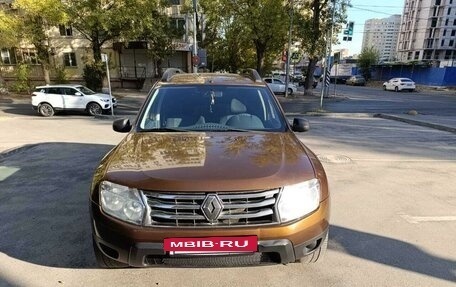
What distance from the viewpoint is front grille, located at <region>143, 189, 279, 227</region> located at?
249 cm

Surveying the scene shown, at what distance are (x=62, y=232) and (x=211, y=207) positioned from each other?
7.74 feet

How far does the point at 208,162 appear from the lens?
2768 mm

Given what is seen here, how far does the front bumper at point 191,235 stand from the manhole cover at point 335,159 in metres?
4.73

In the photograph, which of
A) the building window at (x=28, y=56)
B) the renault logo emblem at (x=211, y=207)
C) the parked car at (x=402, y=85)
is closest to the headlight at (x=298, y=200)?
the renault logo emblem at (x=211, y=207)

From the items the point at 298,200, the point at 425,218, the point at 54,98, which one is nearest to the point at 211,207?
the point at 298,200

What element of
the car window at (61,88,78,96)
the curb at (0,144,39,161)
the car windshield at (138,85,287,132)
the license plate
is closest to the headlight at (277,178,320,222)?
the license plate

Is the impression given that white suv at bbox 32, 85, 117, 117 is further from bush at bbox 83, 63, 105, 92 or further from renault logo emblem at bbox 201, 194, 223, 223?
renault logo emblem at bbox 201, 194, 223, 223

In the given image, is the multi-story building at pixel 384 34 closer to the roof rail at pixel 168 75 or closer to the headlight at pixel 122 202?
the roof rail at pixel 168 75

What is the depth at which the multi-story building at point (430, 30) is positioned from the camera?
3725 inches

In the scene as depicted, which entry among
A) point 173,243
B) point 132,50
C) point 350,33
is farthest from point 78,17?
point 173,243

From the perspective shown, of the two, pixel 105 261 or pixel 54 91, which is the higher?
pixel 105 261

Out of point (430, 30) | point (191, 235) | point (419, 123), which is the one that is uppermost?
point (430, 30)

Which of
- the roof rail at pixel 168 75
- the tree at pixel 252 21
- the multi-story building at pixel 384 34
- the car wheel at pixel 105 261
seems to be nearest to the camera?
the car wheel at pixel 105 261

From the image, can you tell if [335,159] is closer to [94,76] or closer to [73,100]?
[73,100]
